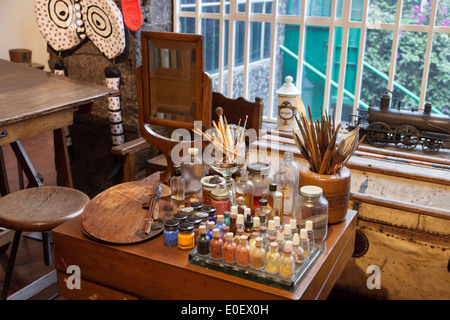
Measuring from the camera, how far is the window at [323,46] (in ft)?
9.73

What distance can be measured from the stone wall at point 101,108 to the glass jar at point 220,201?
1.71 meters

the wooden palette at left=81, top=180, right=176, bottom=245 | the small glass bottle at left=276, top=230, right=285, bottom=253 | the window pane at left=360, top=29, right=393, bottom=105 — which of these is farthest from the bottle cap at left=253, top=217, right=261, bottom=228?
the window pane at left=360, top=29, right=393, bottom=105

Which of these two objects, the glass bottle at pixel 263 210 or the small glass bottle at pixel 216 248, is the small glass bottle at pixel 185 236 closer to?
the small glass bottle at pixel 216 248

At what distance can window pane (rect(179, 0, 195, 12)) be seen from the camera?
355 centimetres

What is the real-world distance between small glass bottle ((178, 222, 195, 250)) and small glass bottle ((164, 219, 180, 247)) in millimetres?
21

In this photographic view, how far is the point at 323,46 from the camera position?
340 cm

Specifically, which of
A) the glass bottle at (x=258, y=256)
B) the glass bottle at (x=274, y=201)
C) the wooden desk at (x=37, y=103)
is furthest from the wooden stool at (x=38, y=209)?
the glass bottle at (x=258, y=256)

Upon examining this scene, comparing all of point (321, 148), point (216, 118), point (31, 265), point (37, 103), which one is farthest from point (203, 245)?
point (31, 265)

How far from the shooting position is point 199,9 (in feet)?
11.3

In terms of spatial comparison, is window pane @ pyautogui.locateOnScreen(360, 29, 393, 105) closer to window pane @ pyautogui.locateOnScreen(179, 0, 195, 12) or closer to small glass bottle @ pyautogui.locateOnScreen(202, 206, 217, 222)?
window pane @ pyautogui.locateOnScreen(179, 0, 195, 12)

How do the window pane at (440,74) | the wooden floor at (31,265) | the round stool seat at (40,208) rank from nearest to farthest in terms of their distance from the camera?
the round stool seat at (40,208) → the wooden floor at (31,265) → the window pane at (440,74)

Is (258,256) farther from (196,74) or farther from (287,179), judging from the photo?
(196,74)

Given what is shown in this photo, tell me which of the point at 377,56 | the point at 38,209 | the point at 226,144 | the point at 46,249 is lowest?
the point at 46,249

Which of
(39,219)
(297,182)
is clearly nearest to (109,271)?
(39,219)
